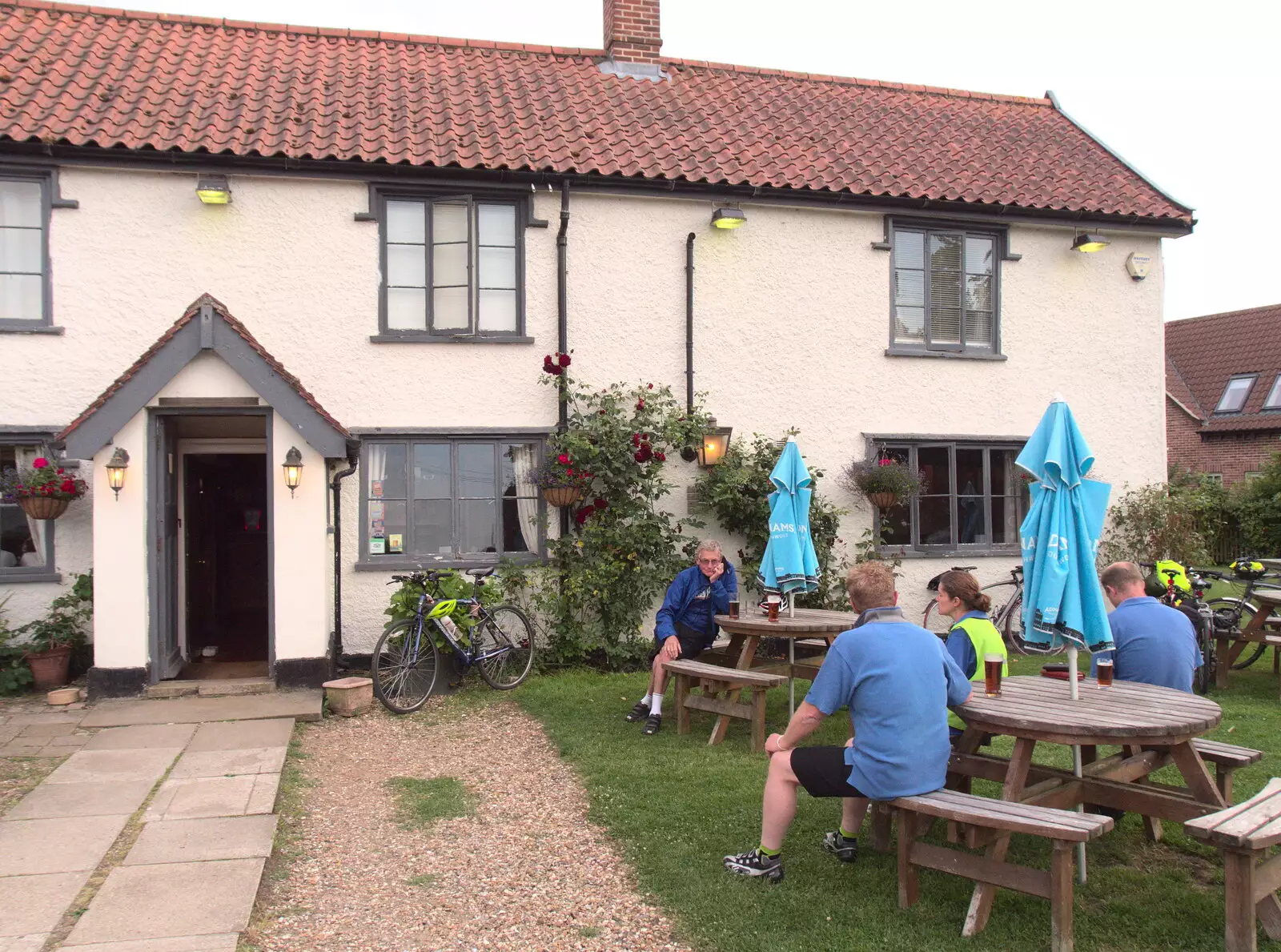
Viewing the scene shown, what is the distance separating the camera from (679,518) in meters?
11.1

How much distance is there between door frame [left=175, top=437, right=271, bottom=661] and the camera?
10.4 m

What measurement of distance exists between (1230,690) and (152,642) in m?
9.78

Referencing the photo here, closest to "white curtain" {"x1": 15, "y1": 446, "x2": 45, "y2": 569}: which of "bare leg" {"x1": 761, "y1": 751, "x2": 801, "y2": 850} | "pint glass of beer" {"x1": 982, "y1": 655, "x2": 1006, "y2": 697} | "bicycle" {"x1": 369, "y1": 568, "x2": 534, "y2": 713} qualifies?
"bicycle" {"x1": 369, "y1": 568, "x2": 534, "y2": 713}

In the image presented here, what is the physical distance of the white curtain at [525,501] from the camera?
427 inches

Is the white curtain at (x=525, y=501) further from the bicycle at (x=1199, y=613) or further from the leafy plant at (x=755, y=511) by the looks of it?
the bicycle at (x=1199, y=613)

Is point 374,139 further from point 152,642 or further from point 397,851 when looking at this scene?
point 397,851

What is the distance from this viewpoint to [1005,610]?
11680mm

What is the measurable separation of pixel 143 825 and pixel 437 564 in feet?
16.0

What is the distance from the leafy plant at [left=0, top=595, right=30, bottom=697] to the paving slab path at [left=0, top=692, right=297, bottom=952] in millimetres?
745

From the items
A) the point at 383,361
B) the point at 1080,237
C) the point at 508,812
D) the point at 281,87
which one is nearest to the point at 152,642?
the point at 383,361

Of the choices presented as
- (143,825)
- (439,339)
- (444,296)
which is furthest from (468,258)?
(143,825)

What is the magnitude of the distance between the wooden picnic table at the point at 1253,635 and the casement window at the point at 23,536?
11056 millimetres

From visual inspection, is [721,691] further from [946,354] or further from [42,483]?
[42,483]

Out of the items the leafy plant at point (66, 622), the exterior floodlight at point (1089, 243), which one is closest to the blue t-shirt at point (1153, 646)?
the exterior floodlight at point (1089, 243)
